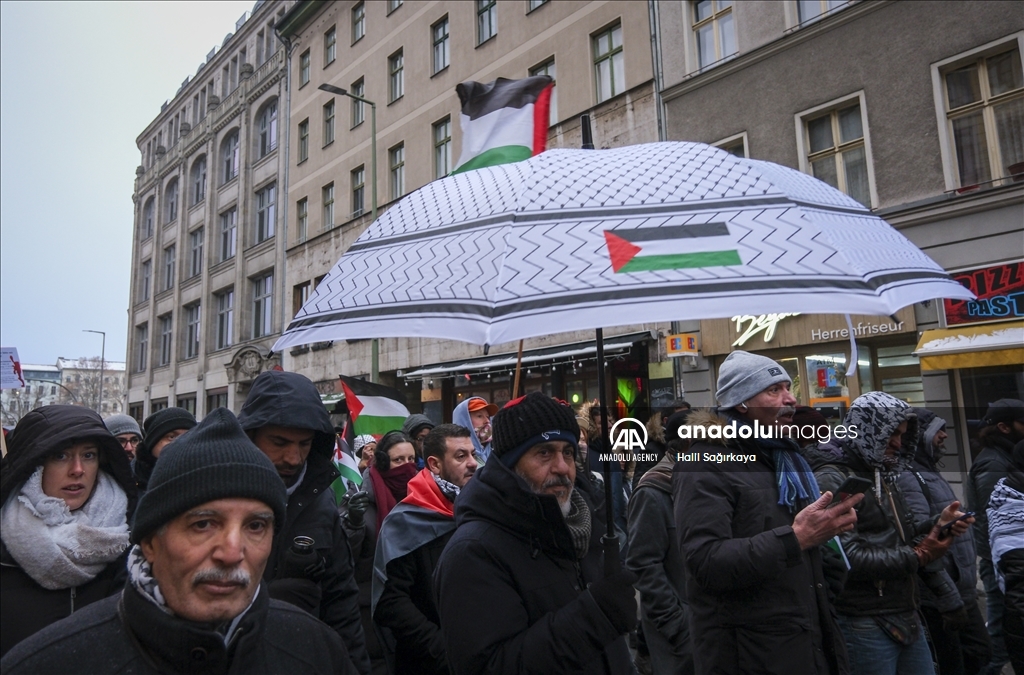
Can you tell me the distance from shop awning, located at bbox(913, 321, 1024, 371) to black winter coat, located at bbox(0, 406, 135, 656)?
9.93 meters

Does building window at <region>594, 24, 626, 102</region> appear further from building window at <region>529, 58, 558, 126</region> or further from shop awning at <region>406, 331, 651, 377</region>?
shop awning at <region>406, 331, 651, 377</region>

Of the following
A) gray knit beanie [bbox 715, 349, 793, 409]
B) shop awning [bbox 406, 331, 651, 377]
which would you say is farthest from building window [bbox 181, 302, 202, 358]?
gray knit beanie [bbox 715, 349, 793, 409]

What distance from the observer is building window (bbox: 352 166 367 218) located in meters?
23.1

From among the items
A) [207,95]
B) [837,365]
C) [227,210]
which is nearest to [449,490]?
[837,365]

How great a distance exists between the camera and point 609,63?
15734 mm

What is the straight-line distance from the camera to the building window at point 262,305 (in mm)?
27234

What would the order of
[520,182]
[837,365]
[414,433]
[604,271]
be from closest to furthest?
[604,271], [520,182], [414,433], [837,365]

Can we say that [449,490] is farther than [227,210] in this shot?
No

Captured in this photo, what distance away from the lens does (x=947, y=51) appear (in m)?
10.3

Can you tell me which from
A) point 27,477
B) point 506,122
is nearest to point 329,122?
point 506,122

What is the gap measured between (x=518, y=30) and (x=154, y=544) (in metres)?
18.4

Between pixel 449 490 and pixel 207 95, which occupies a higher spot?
pixel 207 95

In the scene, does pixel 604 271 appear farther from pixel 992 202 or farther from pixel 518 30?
pixel 518 30

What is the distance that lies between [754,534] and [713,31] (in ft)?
42.5
